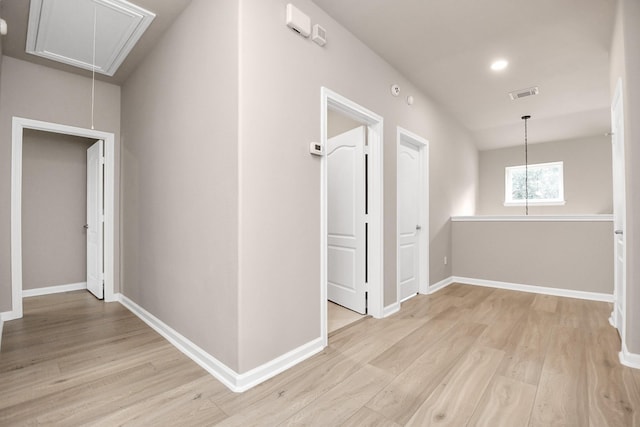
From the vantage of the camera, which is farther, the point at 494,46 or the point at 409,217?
the point at 409,217

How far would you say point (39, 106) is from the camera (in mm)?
3232

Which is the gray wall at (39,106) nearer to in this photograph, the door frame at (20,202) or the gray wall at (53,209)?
the door frame at (20,202)

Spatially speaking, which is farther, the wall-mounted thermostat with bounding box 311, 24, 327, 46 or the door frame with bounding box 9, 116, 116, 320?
the door frame with bounding box 9, 116, 116, 320

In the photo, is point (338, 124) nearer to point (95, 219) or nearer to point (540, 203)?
point (95, 219)

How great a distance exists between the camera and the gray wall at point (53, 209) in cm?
404

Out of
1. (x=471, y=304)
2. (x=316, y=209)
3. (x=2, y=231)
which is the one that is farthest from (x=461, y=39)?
(x=2, y=231)

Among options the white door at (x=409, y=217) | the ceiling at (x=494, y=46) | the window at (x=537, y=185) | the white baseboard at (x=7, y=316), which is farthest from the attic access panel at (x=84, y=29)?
the window at (x=537, y=185)

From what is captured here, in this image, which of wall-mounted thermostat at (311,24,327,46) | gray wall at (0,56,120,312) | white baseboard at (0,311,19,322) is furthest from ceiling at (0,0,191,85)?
white baseboard at (0,311,19,322)

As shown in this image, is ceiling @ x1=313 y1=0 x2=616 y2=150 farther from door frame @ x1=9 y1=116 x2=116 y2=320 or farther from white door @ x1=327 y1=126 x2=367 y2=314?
door frame @ x1=9 y1=116 x2=116 y2=320

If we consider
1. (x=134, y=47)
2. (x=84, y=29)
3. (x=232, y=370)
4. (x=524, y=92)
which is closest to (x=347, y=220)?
(x=232, y=370)

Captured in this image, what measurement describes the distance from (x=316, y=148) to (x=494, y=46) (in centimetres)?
221

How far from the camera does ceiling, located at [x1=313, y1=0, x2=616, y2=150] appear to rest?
8.27ft

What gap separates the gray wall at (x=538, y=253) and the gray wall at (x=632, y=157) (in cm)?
220

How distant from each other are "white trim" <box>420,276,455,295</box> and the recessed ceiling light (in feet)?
9.21
